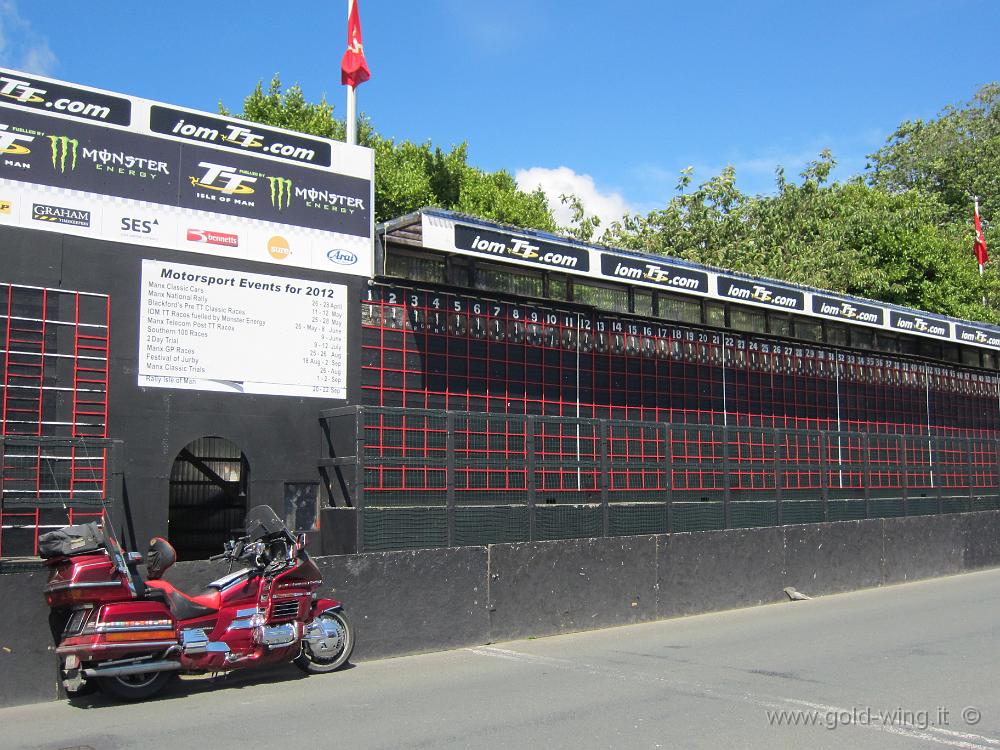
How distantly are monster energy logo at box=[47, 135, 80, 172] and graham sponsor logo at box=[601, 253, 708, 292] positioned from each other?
7.54 m

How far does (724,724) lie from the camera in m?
6.99

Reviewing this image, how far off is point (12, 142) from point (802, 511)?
11.9 meters

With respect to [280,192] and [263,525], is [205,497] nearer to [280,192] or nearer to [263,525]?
[280,192]

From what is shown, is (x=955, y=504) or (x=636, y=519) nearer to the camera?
(x=636, y=519)

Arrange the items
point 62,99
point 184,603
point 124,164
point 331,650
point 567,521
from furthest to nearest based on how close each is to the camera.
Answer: point 567,521 < point 124,164 < point 62,99 < point 331,650 < point 184,603

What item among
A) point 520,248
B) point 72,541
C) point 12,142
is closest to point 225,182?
point 12,142

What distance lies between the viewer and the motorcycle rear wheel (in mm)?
7934

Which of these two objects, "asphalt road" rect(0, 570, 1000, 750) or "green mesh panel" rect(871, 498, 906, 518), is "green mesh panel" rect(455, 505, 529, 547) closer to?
"asphalt road" rect(0, 570, 1000, 750)

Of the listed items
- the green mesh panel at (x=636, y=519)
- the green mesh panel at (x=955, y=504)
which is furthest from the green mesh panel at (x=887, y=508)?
the green mesh panel at (x=636, y=519)

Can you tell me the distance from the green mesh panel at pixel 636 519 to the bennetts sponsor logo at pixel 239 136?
233 inches

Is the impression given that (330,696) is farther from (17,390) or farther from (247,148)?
(247,148)

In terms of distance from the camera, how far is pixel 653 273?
52.3ft

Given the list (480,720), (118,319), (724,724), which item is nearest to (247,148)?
(118,319)

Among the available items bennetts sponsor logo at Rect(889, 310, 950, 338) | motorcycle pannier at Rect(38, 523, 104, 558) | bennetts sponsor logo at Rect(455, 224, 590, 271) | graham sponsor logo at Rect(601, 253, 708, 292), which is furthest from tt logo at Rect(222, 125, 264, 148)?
bennetts sponsor logo at Rect(889, 310, 950, 338)
